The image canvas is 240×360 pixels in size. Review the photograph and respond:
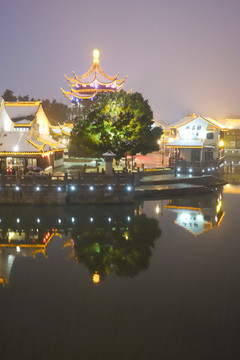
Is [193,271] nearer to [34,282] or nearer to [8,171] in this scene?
[34,282]

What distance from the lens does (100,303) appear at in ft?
42.3

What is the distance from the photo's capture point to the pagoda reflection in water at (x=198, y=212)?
79.5 ft

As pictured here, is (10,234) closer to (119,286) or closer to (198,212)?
(119,286)

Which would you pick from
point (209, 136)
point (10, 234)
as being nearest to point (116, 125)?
point (10, 234)

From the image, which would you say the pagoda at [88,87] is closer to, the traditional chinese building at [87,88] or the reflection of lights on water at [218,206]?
the traditional chinese building at [87,88]

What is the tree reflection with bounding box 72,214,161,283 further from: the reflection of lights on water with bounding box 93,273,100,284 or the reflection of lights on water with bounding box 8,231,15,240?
the reflection of lights on water with bounding box 8,231,15,240

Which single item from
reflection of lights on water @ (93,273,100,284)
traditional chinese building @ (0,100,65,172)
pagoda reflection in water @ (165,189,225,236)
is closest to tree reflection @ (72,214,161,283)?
reflection of lights on water @ (93,273,100,284)

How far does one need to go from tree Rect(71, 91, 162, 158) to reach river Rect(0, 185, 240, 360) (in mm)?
13104

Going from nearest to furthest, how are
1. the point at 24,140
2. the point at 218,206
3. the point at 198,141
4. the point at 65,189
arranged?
the point at 65,189
the point at 218,206
the point at 24,140
the point at 198,141

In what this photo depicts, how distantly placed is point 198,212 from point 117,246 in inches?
435

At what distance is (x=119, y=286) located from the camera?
14.4m

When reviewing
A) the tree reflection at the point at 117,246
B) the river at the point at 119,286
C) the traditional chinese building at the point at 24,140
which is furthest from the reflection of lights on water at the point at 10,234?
the traditional chinese building at the point at 24,140

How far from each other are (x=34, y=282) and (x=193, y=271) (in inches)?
315

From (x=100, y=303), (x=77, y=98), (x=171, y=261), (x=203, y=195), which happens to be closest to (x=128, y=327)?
(x=100, y=303)
